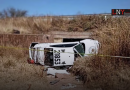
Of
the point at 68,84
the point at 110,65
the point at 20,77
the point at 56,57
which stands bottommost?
the point at 68,84

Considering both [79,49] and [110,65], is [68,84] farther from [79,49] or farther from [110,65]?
[79,49]

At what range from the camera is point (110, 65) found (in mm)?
6770

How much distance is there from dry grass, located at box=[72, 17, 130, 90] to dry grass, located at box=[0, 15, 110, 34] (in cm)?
557

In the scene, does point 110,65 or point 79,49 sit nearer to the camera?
point 110,65

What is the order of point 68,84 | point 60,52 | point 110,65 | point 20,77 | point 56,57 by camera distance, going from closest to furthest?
point 68,84 < point 20,77 < point 110,65 < point 60,52 < point 56,57

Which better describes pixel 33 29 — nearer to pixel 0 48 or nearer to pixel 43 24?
pixel 43 24

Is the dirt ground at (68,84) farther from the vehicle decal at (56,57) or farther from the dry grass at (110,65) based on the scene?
the vehicle decal at (56,57)

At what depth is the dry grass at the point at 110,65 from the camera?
18.6 feet

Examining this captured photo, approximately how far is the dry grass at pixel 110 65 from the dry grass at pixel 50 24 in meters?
5.57

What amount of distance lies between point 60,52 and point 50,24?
7098 mm

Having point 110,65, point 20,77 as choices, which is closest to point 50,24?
point 20,77

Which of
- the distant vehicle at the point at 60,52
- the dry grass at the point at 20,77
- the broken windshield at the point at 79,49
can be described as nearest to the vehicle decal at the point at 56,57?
the distant vehicle at the point at 60,52

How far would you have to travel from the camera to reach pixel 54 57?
8641 mm

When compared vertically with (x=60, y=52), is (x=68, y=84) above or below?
below
